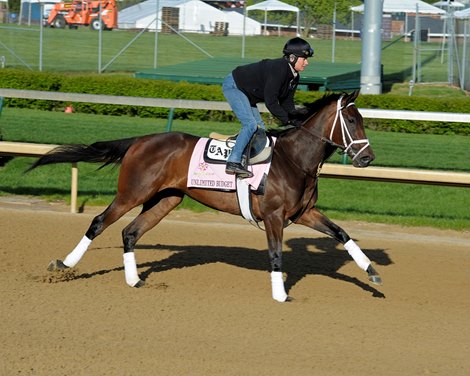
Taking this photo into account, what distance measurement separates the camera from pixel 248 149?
798 cm

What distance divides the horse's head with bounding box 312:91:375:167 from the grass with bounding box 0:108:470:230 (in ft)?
13.3

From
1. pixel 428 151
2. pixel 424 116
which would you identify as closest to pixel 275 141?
pixel 424 116

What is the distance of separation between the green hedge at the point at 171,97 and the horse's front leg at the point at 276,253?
9827 mm

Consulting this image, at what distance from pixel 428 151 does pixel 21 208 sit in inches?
234

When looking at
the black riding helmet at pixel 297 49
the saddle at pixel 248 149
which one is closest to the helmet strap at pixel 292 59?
the black riding helmet at pixel 297 49

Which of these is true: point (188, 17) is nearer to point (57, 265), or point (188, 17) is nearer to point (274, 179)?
point (57, 265)

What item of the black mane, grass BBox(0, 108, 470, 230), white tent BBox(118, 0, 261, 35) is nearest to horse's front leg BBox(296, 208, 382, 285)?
the black mane

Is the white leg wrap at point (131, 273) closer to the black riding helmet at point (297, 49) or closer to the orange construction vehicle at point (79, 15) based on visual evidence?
the black riding helmet at point (297, 49)

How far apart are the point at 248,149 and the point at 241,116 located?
1.04ft

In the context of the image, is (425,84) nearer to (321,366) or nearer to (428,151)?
(428,151)

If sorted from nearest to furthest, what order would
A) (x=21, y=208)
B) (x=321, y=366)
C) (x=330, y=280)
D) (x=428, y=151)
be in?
(x=321, y=366) < (x=330, y=280) < (x=21, y=208) < (x=428, y=151)

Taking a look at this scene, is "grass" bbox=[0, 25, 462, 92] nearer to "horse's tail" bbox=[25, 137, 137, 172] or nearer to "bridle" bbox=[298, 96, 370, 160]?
"horse's tail" bbox=[25, 137, 137, 172]

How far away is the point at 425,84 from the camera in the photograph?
28.9 m

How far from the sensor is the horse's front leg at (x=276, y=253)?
776cm
